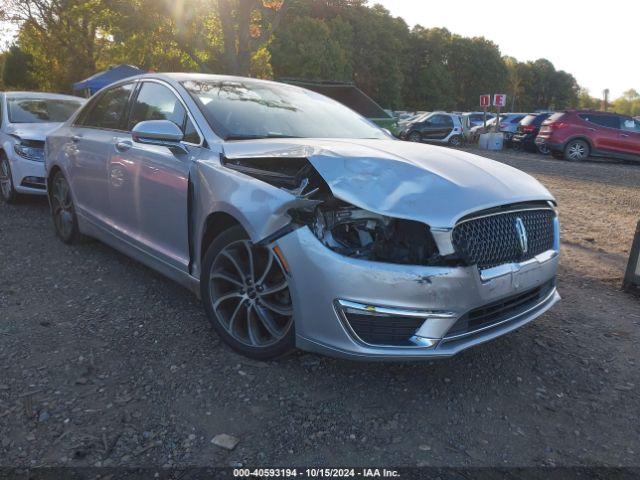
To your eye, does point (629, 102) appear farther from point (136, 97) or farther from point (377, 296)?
point (377, 296)

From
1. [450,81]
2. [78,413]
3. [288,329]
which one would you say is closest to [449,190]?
[288,329]

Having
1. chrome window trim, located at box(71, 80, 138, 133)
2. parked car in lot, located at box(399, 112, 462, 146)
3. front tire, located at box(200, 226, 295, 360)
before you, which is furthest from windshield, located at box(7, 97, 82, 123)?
parked car in lot, located at box(399, 112, 462, 146)

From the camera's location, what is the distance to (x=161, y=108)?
3.93 metres

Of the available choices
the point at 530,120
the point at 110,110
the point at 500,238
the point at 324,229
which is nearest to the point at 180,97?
the point at 110,110

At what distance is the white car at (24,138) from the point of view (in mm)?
7020

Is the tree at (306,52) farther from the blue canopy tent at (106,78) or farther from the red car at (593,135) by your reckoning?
the red car at (593,135)

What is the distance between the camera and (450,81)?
62625 mm

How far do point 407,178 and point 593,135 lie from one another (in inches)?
688

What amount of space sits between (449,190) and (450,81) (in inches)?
2530

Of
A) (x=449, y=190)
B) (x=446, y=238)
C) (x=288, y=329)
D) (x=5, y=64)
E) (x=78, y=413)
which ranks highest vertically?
(x=5, y=64)

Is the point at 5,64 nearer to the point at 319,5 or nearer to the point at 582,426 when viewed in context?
the point at 319,5

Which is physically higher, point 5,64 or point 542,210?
point 5,64

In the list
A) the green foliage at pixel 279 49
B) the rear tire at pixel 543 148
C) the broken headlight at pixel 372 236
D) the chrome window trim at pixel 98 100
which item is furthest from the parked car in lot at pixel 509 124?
the broken headlight at pixel 372 236

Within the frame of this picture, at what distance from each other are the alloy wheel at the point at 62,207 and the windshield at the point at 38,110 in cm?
273
